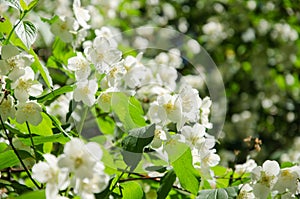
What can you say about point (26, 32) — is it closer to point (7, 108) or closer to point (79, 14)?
point (7, 108)

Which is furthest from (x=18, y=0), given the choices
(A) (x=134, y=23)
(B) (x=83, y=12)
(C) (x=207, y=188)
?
(A) (x=134, y=23)

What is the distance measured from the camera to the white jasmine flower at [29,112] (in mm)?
1033

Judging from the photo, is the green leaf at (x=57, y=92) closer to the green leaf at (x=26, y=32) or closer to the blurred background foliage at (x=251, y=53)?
the green leaf at (x=26, y=32)

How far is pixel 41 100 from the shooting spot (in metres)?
1.09

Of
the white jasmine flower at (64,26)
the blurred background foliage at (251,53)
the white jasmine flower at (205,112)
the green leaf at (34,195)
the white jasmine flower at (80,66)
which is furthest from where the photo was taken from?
the blurred background foliage at (251,53)

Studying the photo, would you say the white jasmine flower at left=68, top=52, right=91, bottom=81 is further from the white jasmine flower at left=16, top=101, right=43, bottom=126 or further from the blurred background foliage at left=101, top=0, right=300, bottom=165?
the blurred background foliage at left=101, top=0, right=300, bottom=165

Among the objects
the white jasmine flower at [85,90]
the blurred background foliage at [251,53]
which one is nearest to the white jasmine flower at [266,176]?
the white jasmine flower at [85,90]

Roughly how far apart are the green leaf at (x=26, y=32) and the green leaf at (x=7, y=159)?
20 cm

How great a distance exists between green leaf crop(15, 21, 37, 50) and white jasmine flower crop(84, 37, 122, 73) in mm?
120

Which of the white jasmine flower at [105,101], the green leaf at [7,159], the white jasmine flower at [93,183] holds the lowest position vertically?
the green leaf at [7,159]

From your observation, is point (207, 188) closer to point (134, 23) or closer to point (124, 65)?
point (124, 65)

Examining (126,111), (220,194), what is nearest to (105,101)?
(126,111)

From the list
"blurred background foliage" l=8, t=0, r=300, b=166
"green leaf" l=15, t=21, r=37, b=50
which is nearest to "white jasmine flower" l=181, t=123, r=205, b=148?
"green leaf" l=15, t=21, r=37, b=50

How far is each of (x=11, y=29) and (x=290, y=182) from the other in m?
0.62
